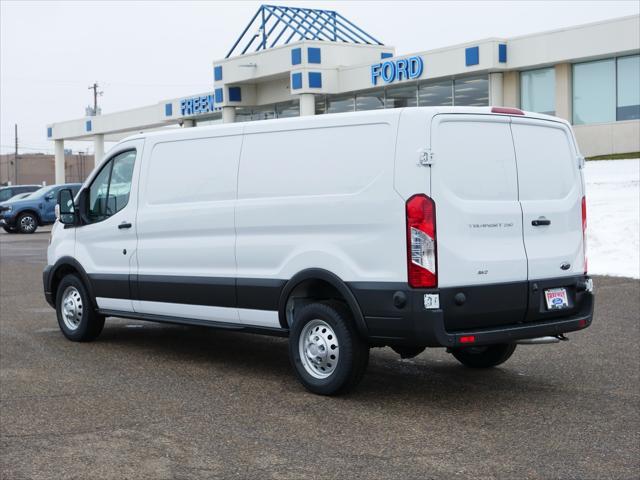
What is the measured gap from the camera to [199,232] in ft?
27.4

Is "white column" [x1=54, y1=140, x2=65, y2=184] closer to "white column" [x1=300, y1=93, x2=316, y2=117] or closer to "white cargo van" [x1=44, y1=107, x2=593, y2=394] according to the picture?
"white column" [x1=300, y1=93, x2=316, y2=117]

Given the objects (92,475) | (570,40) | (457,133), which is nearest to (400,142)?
(457,133)

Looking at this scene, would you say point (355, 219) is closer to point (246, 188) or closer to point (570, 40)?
point (246, 188)

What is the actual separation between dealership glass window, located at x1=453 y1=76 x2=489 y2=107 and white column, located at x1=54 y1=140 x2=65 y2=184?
117ft

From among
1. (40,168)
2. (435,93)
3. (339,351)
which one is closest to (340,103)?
(435,93)

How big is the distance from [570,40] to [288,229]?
28.2 m

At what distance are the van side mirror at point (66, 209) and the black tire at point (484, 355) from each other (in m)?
4.35


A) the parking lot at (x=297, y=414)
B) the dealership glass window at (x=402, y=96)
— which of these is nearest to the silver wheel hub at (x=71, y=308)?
the parking lot at (x=297, y=414)

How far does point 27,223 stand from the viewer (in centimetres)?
3356

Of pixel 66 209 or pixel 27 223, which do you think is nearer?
pixel 66 209

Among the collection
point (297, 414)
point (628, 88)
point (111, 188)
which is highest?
point (628, 88)

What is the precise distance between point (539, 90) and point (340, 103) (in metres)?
10.8

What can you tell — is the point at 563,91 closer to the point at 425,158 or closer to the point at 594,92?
the point at 594,92

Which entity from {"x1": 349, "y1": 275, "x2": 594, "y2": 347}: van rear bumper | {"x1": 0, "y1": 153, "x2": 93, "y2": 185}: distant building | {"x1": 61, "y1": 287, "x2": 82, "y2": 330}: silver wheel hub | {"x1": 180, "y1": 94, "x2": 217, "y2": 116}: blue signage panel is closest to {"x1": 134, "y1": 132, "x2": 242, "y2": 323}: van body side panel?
{"x1": 61, "y1": 287, "x2": 82, "y2": 330}: silver wheel hub
